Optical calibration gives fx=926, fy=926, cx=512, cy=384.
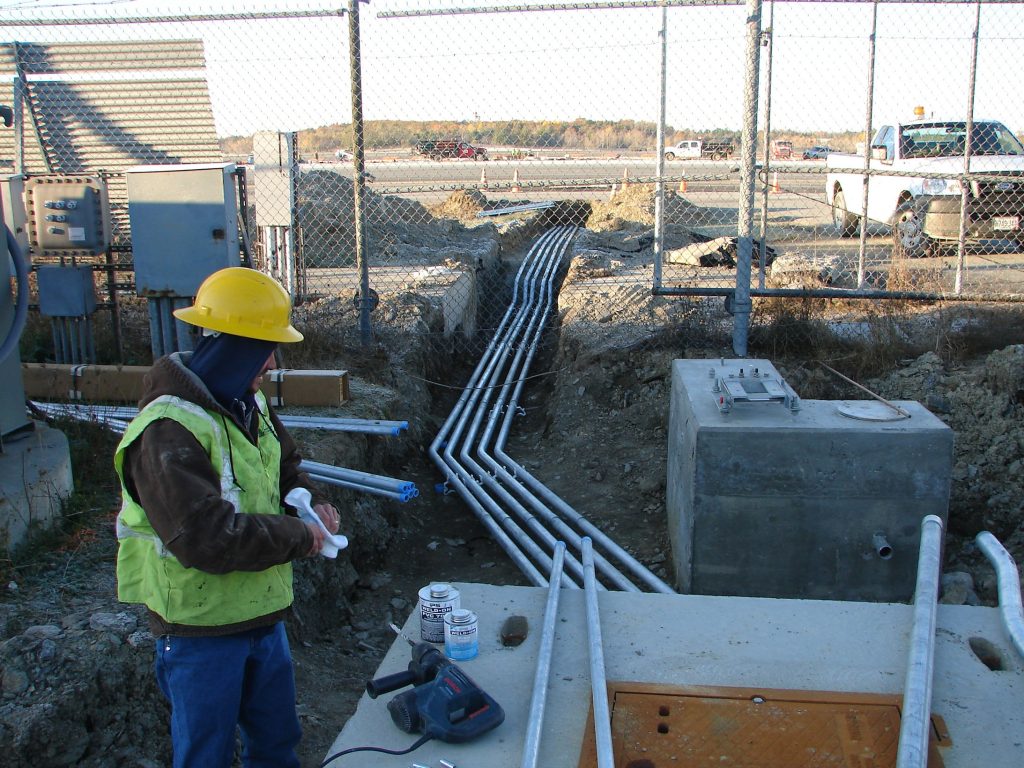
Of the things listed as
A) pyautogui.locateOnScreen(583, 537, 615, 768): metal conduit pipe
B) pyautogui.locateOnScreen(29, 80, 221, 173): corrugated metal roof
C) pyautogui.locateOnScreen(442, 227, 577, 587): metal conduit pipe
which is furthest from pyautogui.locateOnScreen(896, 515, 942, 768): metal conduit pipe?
pyautogui.locateOnScreen(29, 80, 221, 173): corrugated metal roof

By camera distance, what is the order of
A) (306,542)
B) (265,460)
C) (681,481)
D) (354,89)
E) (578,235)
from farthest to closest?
(578,235)
(354,89)
(681,481)
(265,460)
(306,542)

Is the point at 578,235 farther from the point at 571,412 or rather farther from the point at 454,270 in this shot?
the point at 571,412

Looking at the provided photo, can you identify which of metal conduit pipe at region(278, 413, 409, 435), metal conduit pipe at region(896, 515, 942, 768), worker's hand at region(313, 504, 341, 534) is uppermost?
worker's hand at region(313, 504, 341, 534)

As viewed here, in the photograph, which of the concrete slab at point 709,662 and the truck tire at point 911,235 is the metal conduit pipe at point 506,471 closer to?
the concrete slab at point 709,662

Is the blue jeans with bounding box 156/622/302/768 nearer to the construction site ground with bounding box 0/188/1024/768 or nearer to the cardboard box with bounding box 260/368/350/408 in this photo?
the construction site ground with bounding box 0/188/1024/768

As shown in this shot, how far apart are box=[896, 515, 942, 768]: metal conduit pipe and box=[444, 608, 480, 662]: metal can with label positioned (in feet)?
4.04

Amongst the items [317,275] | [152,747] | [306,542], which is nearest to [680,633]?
[306,542]

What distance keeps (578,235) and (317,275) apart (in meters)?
6.65

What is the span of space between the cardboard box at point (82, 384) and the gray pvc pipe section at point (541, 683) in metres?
4.26

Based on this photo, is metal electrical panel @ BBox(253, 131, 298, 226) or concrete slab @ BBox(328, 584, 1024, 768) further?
metal electrical panel @ BBox(253, 131, 298, 226)

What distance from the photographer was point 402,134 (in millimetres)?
8906

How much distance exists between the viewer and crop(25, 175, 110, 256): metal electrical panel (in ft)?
23.4

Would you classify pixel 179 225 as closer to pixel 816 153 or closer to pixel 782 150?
pixel 782 150

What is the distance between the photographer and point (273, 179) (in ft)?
28.6
